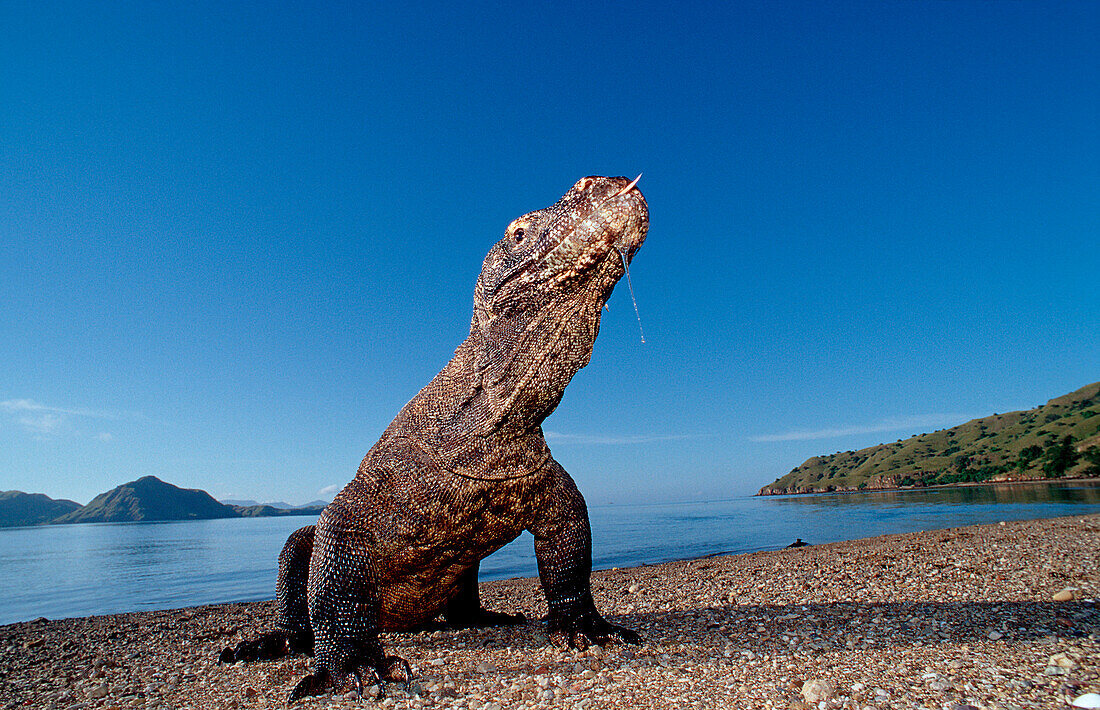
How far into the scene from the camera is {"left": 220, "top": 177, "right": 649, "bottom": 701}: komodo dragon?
3.73m

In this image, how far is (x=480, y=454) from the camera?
4.15 meters

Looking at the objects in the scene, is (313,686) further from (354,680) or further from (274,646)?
(274,646)

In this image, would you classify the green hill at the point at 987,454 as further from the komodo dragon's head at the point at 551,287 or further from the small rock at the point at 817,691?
the komodo dragon's head at the point at 551,287

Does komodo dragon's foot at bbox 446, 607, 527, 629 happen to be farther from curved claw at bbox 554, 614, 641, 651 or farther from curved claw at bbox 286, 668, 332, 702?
curved claw at bbox 286, 668, 332, 702

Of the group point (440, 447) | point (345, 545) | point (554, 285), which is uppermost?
point (554, 285)

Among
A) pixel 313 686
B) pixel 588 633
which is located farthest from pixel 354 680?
pixel 588 633

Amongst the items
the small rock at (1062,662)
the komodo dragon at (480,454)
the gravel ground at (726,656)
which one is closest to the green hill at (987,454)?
the gravel ground at (726,656)

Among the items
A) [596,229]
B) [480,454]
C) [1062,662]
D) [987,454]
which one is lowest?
[987,454]

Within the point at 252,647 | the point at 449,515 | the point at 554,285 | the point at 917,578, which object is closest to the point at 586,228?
the point at 554,285

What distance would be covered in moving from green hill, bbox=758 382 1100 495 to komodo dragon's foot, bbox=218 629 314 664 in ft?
373

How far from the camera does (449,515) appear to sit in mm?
4152

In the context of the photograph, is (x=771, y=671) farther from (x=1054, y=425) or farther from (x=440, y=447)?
(x=1054, y=425)

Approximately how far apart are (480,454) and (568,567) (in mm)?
1394

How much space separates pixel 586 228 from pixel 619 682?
3231 mm
